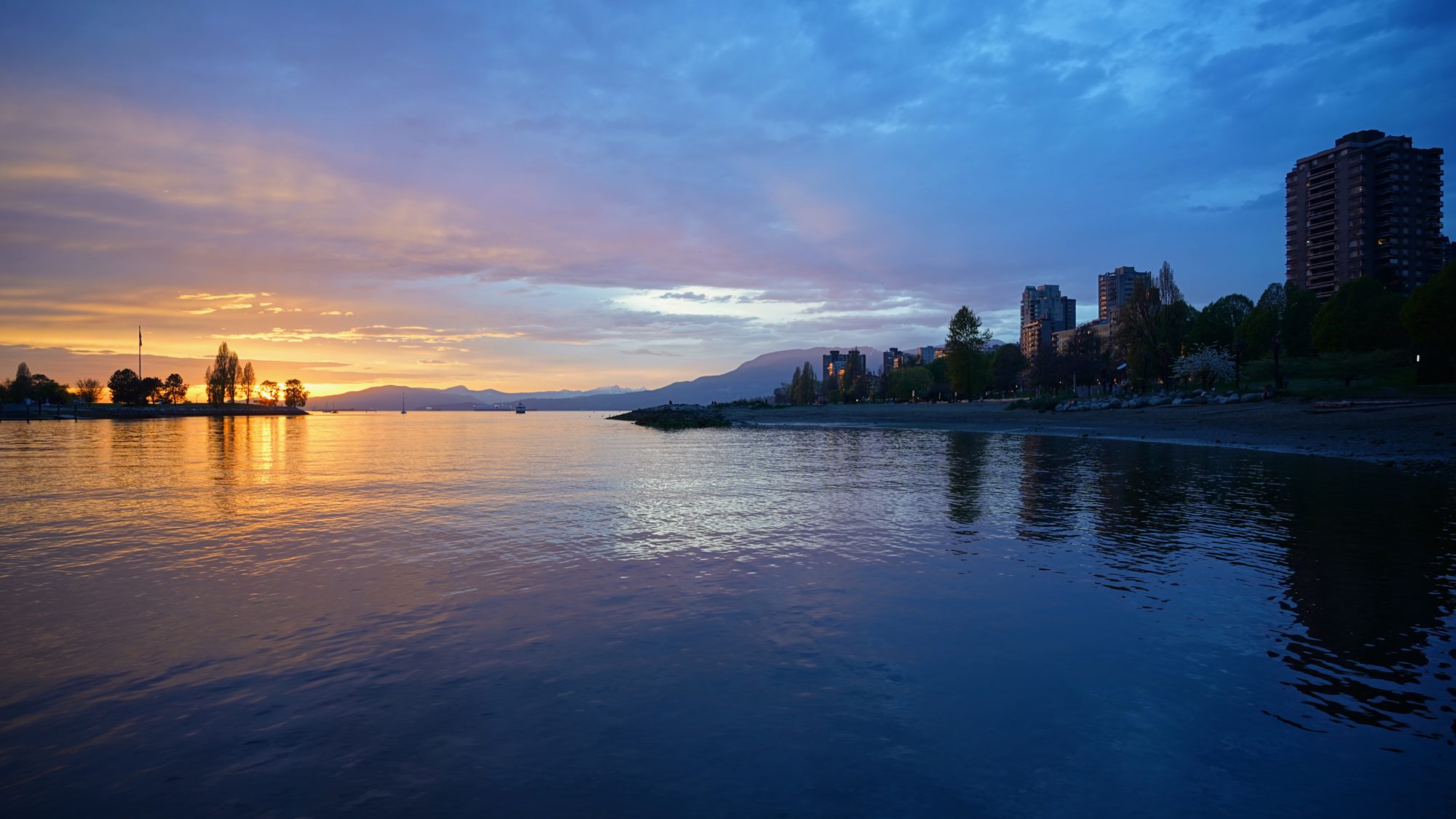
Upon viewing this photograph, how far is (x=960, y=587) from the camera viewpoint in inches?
478

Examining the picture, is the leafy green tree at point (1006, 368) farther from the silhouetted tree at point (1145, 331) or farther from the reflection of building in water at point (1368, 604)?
the reflection of building in water at point (1368, 604)

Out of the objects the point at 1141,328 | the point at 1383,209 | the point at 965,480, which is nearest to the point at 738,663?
the point at 965,480

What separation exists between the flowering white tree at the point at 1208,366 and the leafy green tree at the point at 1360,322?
1026cm

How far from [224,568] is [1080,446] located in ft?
158

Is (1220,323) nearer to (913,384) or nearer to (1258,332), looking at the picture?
(1258,332)

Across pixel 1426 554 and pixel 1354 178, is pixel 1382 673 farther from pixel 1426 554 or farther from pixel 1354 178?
pixel 1354 178

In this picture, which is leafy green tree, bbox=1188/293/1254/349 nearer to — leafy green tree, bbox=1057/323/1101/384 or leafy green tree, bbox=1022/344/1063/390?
leafy green tree, bbox=1057/323/1101/384

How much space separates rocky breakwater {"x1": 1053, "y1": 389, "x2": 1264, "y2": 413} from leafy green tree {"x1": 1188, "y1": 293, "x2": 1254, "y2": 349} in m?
38.6

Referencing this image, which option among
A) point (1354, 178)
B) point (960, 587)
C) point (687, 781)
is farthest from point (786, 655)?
point (1354, 178)

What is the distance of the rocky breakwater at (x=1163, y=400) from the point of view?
64.2 meters

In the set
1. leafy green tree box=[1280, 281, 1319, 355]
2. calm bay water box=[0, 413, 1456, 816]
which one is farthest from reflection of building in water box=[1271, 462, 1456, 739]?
leafy green tree box=[1280, 281, 1319, 355]

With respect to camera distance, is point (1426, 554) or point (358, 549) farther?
point (358, 549)

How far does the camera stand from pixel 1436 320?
63375 millimetres

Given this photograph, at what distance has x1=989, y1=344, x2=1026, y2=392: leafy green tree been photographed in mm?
153875
